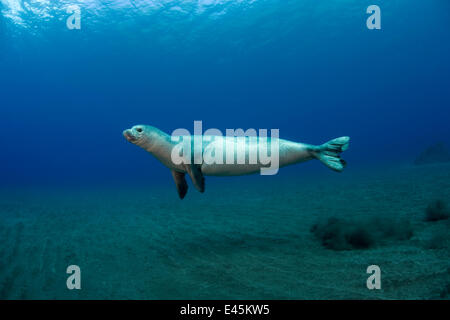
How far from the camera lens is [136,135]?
394cm

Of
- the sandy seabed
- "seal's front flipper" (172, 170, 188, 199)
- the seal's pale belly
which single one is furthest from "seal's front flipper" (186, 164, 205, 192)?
the sandy seabed

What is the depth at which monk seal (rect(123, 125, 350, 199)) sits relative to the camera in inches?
162

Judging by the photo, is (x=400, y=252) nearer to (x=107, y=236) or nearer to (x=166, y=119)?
(x=107, y=236)

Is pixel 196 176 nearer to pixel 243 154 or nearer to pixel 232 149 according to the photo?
pixel 232 149

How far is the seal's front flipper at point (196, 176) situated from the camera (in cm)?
402

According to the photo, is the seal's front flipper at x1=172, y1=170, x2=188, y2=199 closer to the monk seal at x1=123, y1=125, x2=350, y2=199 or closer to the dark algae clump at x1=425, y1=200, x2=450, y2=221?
the monk seal at x1=123, y1=125, x2=350, y2=199

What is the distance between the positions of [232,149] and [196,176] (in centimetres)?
71

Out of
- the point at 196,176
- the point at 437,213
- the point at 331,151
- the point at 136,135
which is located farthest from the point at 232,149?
the point at 437,213

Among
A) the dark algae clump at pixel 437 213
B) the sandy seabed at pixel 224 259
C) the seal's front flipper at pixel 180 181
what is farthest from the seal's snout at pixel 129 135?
the dark algae clump at pixel 437 213

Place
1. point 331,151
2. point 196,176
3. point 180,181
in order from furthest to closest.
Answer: point 180,181
point 331,151
point 196,176

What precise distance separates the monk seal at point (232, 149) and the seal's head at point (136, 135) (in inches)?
0.5

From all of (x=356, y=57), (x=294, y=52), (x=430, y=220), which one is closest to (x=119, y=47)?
(x=294, y=52)

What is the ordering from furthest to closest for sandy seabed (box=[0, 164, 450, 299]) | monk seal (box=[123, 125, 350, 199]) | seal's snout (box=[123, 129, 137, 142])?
monk seal (box=[123, 125, 350, 199])
seal's snout (box=[123, 129, 137, 142])
sandy seabed (box=[0, 164, 450, 299])

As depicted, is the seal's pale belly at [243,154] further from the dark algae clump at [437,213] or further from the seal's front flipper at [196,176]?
the dark algae clump at [437,213]
